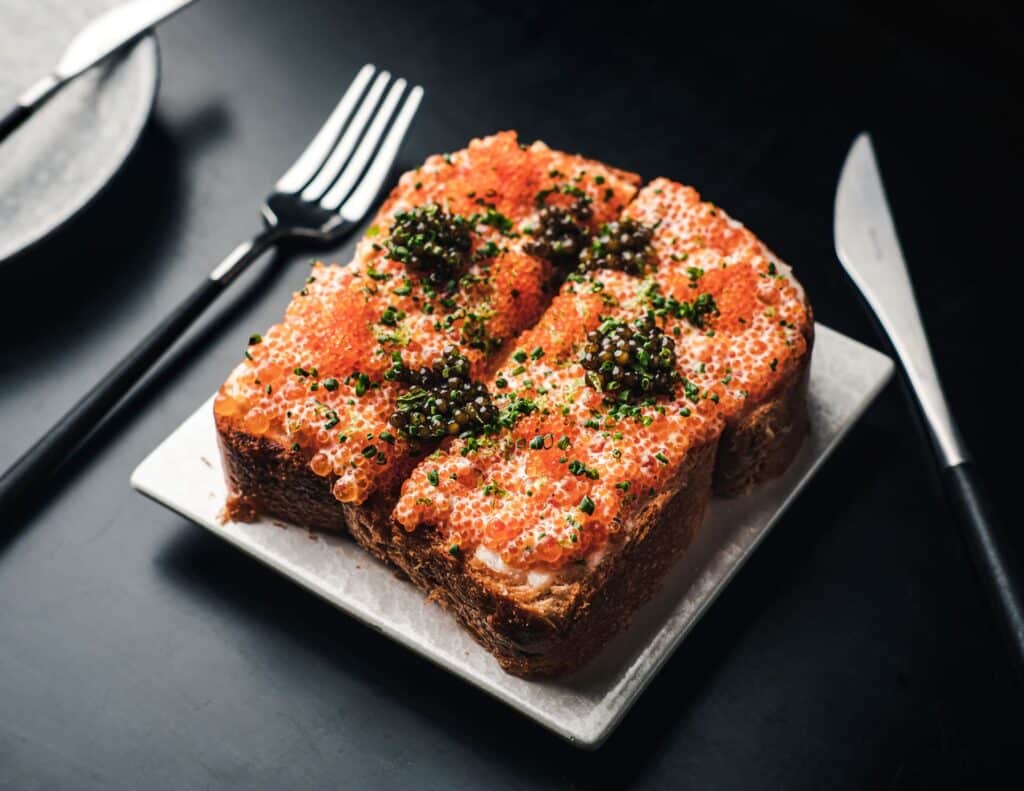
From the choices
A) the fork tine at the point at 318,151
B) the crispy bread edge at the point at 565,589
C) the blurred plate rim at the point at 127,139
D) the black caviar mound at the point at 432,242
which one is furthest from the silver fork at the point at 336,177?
the crispy bread edge at the point at 565,589

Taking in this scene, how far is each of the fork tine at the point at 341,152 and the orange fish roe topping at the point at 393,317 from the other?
498 millimetres

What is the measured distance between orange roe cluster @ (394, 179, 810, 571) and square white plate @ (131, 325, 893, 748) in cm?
25

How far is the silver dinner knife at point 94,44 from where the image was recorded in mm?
3156

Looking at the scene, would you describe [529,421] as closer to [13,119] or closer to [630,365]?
[630,365]

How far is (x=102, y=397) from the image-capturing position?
107 inches

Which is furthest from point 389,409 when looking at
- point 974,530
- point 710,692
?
point 974,530

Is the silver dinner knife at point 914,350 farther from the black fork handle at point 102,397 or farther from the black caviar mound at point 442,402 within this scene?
the black fork handle at point 102,397

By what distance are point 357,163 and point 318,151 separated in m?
0.11

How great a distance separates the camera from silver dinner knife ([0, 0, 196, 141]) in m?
3.16

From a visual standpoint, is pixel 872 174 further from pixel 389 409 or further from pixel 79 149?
pixel 79 149

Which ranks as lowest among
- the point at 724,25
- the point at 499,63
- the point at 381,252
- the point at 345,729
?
the point at 345,729

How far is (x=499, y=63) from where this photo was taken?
3.68 m

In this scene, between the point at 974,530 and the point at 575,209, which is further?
the point at 575,209

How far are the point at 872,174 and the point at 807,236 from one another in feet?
0.81
